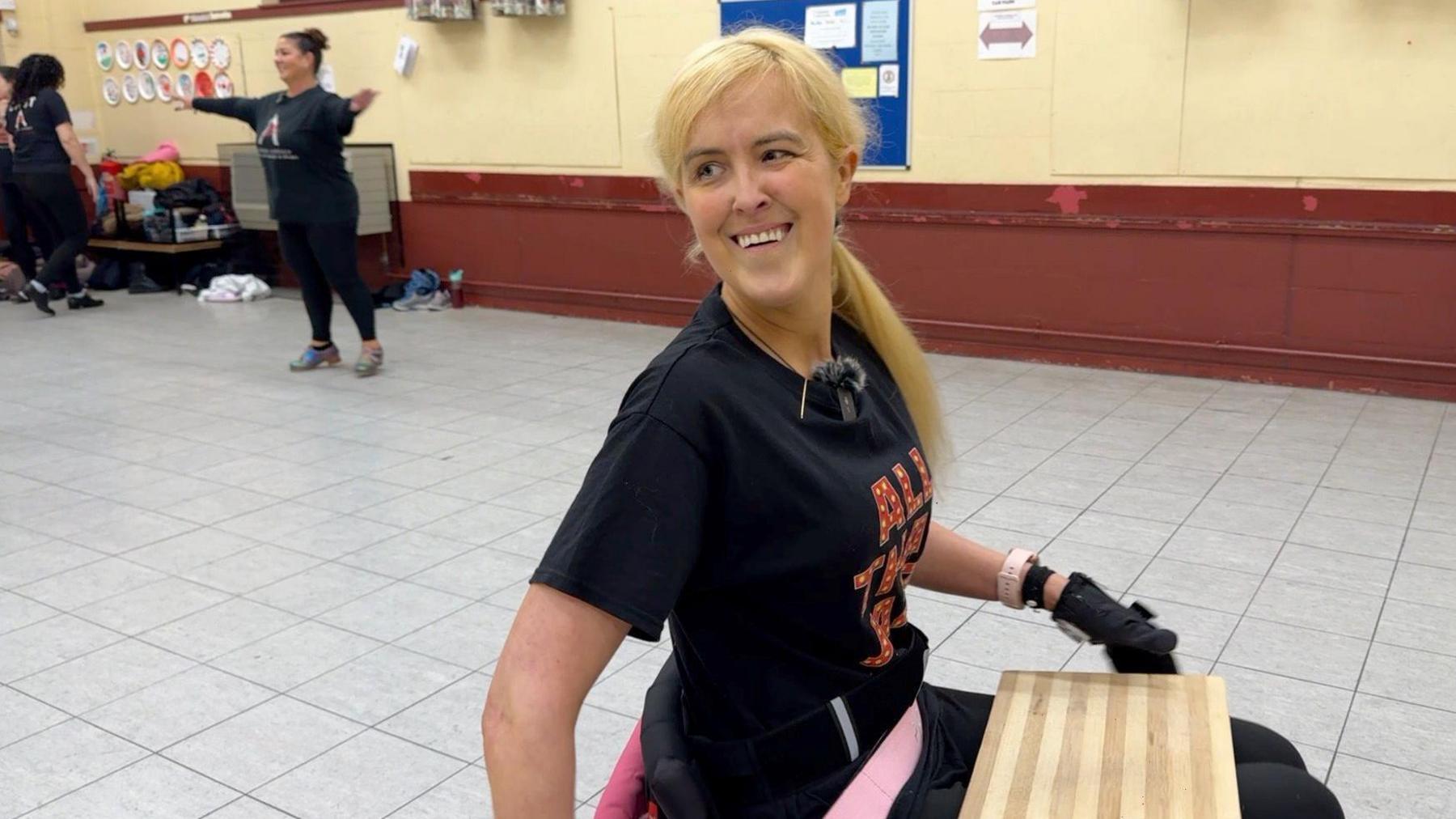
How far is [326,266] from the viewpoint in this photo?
5930 millimetres

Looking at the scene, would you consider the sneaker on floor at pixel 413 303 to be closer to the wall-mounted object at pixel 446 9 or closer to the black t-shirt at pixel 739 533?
the wall-mounted object at pixel 446 9

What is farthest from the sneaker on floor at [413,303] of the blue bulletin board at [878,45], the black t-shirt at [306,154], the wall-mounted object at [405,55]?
the blue bulletin board at [878,45]

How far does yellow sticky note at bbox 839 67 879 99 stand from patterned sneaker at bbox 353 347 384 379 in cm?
274

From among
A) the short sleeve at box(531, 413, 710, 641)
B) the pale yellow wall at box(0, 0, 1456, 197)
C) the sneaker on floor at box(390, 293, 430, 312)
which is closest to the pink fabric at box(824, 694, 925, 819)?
the short sleeve at box(531, 413, 710, 641)

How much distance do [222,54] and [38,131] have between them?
1.42 meters

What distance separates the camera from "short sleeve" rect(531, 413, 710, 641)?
3.65ft

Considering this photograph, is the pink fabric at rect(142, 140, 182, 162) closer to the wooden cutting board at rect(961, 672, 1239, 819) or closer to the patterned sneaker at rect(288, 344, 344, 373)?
the patterned sneaker at rect(288, 344, 344, 373)

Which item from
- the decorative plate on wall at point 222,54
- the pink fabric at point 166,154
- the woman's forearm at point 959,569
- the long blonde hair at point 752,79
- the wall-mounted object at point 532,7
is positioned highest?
the wall-mounted object at point 532,7

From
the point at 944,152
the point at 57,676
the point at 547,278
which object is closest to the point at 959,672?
the point at 57,676

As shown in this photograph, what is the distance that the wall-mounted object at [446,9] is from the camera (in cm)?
736

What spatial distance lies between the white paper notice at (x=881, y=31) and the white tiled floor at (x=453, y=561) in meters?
1.54

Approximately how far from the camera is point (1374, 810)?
2246 millimetres

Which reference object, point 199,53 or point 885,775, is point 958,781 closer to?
point 885,775

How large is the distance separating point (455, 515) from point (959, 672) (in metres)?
1.86
